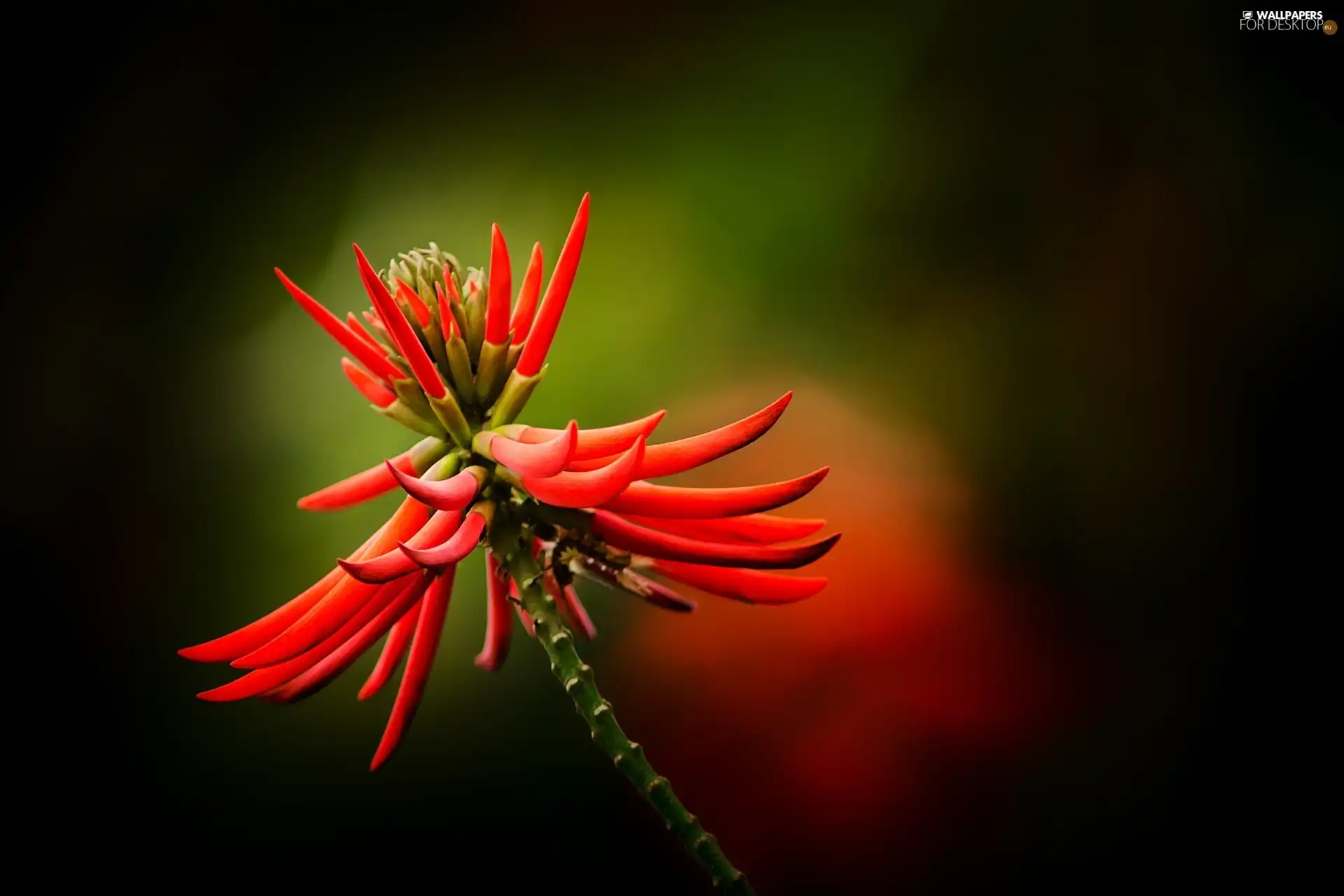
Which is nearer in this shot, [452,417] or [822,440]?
[452,417]

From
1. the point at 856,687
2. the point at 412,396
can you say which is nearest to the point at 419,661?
the point at 412,396

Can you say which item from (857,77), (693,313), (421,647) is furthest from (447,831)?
(857,77)

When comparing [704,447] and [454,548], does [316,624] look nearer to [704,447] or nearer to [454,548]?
[454,548]

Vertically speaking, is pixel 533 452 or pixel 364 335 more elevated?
pixel 364 335

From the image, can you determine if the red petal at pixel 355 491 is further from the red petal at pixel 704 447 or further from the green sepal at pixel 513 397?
the red petal at pixel 704 447

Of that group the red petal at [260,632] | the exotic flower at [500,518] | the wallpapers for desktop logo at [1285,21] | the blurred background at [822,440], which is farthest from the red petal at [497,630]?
the wallpapers for desktop logo at [1285,21]

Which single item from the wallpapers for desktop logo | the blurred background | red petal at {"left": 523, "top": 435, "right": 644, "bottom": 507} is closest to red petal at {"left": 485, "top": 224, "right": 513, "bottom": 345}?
red petal at {"left": 523, "top": 435, "right": 644, "bottom": 507}
